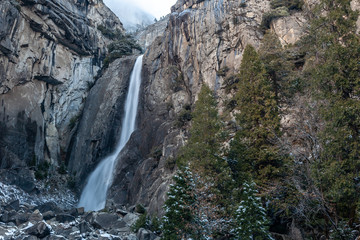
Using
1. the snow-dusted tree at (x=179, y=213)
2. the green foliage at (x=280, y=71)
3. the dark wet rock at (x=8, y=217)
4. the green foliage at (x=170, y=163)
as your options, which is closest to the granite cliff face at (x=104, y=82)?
the green foliage at (x=170, y=163)

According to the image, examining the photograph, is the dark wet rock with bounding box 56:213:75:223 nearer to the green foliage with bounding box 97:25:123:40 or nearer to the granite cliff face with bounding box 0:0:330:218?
the granite cliff face with bounding box 0:0:330:218

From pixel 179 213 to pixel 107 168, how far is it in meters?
25.7

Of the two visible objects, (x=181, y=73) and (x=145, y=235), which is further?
(x=181, y=73)

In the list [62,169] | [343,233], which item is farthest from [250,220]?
[62,169]

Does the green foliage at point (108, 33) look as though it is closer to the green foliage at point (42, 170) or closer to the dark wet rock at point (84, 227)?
the green foliage at point (42, 170)

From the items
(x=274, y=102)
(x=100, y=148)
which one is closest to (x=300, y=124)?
(x=274, y=102)

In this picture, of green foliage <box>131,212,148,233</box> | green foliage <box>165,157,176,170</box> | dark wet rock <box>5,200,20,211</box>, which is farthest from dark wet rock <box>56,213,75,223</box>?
green foliage <box>165,157,176,170</box>

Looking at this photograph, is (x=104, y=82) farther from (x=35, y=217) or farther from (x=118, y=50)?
(x=35, y=217)

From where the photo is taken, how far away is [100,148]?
41.3m

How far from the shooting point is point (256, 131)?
17688 mm

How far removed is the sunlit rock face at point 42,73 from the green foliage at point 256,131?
96.9 feet

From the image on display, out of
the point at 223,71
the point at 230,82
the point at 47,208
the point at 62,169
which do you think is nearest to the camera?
the point at 47,208

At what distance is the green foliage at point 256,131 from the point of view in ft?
55.7

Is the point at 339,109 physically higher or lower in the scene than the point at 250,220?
higher
